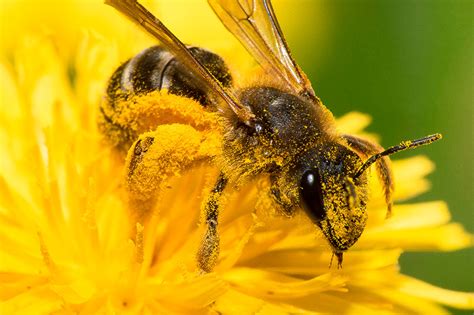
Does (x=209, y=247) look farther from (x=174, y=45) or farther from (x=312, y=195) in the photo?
(x=174, y=45)

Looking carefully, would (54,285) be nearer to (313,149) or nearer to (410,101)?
(313,149)

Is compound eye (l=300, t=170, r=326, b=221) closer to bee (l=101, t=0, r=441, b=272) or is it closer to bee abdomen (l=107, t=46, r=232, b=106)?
bee (l=101, t=0, r=441, b=272)

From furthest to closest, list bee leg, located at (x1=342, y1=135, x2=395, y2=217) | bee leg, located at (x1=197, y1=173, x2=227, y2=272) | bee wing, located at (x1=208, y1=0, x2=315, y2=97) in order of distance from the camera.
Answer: bee wing, located at (x1=208, y1=0, x2=315, y2=97) < bee leg, located at (x1=342, y1=135, x2=395, y2=217) < bee leg, located at (x1=197, y1=173, x2=227, y2=272)

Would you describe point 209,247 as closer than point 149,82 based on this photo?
Yes

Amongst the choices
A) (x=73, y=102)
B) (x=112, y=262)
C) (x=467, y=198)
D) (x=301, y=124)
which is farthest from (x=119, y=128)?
(x=467, y=198)

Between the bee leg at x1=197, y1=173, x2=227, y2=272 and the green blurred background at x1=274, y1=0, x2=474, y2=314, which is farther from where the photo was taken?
the green blurred background at x1=274, y1=0, x2=474, y2=314

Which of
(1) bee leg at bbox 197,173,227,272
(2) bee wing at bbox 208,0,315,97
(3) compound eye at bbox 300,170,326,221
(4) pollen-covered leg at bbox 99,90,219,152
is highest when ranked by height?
(2) bee wing at bbox 208,0,315,97

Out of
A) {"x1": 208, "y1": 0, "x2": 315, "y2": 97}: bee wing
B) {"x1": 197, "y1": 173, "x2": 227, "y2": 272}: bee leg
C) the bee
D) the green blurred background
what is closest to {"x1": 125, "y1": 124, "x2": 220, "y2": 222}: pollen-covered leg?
the bee

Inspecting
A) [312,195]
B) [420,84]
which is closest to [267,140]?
[312,195]
